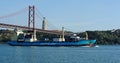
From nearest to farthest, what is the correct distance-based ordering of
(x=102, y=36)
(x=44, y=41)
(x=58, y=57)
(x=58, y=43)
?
(x=58, y=57) → (x=58, y=43) → (x=44, y=41) → (x=102, y=36)

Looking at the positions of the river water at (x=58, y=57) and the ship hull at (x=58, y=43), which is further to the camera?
the ship hull at (x=58, y=43)

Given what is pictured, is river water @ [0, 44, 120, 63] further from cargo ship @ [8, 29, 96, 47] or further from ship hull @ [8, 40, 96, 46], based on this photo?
cargo ship @ [8, 29, 96, 47]

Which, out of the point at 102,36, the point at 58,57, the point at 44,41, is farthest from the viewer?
the point at 102,36

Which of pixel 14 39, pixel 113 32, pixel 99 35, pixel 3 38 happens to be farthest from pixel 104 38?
pixel 14 39

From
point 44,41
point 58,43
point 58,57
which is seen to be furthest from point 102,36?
point 58,57

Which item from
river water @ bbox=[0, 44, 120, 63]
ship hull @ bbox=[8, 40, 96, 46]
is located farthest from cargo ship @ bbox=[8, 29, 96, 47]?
river water @ bbox=[0, 44, 120, 63]

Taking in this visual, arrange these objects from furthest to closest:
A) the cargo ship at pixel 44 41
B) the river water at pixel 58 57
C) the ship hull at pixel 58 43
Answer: the cargo ship at pixel 44 41
the ship hull at pixel 58 43
the river water at pixel 58 57

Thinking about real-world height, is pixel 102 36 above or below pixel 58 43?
above

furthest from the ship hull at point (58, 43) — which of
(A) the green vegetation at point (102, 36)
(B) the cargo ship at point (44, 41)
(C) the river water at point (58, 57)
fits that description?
(C) the river water at point (58, 57)

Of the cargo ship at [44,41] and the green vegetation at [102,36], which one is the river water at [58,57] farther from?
the green vegetation at [102,36]

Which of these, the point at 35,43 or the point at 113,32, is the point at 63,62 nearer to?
the point at 35,43

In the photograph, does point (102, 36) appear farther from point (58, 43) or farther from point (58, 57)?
point (58, 57)

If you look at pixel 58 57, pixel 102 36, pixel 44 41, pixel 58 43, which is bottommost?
pixel 58 57

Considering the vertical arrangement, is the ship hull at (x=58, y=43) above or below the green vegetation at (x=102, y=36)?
below
